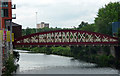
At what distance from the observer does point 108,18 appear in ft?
376

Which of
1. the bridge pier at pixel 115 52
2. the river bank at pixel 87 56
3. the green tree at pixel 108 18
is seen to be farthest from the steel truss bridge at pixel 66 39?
the green tree at pixel 108 18

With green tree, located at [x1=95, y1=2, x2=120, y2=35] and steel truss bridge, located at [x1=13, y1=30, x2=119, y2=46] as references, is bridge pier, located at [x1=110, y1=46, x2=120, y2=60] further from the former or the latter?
green tree, located at [x1=95, y1=2, x2=120, y2=35]

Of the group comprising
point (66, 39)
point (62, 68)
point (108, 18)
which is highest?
point (108, 18)

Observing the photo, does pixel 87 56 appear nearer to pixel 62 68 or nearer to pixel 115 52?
pixel 115 52

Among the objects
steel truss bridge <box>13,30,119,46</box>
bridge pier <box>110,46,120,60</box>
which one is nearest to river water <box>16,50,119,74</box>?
steel truss bridge <box>13,30,119,46</box>

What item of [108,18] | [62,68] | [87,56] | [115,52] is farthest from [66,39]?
[108,18]

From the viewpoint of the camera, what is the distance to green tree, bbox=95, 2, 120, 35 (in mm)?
112062

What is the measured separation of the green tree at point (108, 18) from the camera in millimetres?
112062

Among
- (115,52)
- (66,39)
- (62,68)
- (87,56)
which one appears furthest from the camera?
(87,56)

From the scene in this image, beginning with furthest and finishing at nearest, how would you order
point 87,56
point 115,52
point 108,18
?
1. point 108,18
2. point 87,56
3. point 115,52

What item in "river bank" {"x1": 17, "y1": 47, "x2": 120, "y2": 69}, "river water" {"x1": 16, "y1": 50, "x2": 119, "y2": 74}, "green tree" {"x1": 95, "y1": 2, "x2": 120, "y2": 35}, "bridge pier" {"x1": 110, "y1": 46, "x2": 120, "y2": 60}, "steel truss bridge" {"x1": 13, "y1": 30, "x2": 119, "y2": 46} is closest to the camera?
"river water" {"x1": 16, "y1": 50, "x2": 119, "y2": 74}

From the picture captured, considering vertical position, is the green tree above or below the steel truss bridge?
above

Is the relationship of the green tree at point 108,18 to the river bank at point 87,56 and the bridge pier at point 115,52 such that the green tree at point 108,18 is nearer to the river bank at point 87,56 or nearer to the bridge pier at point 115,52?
the river bank at point 87,56

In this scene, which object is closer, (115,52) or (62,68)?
(62,68)
